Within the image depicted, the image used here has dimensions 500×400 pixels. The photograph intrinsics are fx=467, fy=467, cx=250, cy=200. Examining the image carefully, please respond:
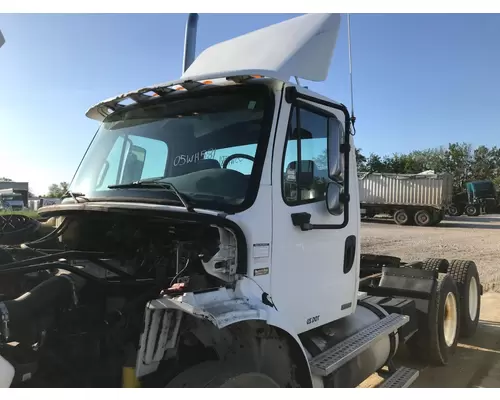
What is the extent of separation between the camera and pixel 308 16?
3.48 m

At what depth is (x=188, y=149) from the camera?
3189mm

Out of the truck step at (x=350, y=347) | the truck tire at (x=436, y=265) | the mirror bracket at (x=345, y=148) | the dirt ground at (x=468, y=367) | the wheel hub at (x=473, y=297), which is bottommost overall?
the dirt ground at (x=468, y=367)

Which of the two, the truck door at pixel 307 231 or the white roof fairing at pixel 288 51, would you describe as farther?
the white roof fairing at pixel 288 51

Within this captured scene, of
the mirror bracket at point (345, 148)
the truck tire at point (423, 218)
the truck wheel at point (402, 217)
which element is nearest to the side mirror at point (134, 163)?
the mirror bracket at point (345, 148)

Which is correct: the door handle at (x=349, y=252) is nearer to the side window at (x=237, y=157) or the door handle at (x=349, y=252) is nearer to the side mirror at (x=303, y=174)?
the side mirror at (x=303, y=174)

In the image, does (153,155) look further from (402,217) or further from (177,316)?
(402,217)

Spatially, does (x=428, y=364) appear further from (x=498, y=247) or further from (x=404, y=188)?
(x=404, y=188)

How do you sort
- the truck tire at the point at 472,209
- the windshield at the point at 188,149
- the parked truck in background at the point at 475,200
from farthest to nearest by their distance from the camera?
1. the truck tire at the point at 472,209
2. the parked truck in background at the point at 475,200
3. the windshield at the point at 188,149

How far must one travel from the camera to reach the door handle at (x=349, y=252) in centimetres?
367

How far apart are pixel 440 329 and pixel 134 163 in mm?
3800

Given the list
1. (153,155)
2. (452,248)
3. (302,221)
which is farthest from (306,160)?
(452,248)

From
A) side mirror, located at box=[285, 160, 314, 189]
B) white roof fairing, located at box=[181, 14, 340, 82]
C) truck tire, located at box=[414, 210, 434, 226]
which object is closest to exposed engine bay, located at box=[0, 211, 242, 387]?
side mirror, located at box=[285, 160, 314, 189]

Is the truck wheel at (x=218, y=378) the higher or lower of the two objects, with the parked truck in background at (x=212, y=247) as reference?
lower

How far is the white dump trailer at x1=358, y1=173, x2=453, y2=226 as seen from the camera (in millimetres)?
27359
